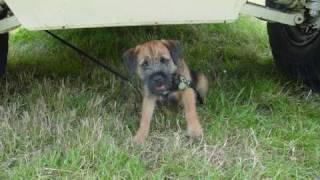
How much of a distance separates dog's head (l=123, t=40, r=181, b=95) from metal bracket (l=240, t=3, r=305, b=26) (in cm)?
53

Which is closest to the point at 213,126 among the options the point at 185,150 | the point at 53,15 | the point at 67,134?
the point at 185,150

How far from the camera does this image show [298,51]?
4.79 metres

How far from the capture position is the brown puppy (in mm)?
3990

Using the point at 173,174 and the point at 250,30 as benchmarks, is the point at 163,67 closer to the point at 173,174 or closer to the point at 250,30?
the point at 173,174

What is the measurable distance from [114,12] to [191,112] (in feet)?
2.91

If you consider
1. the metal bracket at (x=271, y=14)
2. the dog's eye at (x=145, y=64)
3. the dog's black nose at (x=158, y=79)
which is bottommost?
the dog's black nose at (x=158, y=79)

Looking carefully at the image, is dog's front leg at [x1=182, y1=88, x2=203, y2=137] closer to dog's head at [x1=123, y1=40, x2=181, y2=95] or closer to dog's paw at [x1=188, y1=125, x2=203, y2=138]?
dog's paw at [x1=188, y1=125, x2=203, y2=138]

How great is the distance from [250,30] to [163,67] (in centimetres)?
282

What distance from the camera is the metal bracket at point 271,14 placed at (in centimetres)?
381

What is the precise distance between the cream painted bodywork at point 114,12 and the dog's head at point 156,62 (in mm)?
363

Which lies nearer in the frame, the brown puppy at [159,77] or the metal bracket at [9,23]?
the metal bracket at [9,23]

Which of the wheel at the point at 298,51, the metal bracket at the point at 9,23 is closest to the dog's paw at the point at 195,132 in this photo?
the wheel at the point at 298,51

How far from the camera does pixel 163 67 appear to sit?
4.00m

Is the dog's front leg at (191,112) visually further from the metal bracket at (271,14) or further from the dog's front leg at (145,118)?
the metal bracket at (271,14)
